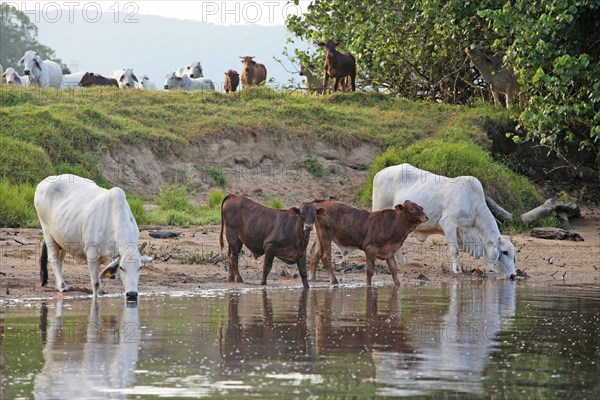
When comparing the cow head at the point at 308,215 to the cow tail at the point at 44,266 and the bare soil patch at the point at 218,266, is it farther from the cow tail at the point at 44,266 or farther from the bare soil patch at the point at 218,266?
the cow tail at the point at 44,266

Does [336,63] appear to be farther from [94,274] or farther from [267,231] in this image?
[94,274]

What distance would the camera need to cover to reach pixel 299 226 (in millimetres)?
14477

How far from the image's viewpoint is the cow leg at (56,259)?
13305 mm

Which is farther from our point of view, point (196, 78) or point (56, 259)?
point (196, 78)

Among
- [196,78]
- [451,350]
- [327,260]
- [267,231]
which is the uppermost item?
[196,78]

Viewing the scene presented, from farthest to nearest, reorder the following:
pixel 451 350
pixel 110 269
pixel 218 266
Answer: pixel 218 266 → pixel 110 269 → pixel 451 350

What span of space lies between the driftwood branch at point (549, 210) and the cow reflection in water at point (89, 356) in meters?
10.6

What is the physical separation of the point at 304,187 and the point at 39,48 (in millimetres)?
56060

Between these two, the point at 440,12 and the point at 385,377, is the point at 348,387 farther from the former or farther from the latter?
the point at 440,12

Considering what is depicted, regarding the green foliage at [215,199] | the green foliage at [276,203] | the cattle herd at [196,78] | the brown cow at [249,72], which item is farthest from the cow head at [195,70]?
the green foliage at [276,203]

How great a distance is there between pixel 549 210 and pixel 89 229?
34.3ft

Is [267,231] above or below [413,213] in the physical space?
below

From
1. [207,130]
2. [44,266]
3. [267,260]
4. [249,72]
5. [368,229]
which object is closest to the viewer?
[44,266]

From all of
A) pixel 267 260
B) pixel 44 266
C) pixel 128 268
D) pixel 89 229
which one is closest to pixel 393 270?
pixel 267 260
